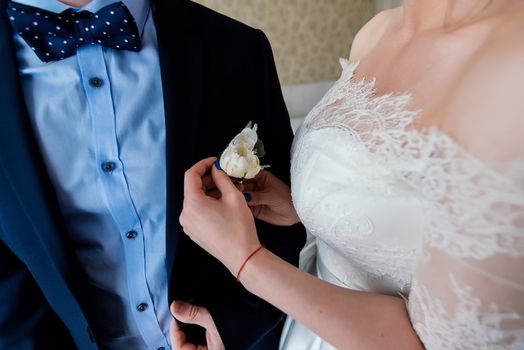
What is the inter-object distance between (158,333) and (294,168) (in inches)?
21.3

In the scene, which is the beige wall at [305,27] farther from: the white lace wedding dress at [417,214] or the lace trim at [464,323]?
the lace trim at [464,323]

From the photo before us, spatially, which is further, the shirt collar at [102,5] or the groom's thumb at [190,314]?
the groom's thumb at [190,314]

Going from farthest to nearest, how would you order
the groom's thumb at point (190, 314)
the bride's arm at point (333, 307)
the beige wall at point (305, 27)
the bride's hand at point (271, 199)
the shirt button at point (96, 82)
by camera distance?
1. the beige wall at point (305, 27)
2. the bride's hand at point (271, 199)
3. the groom's thumb at point (190, 314)
4. the shirt button at point (96, 82)
5. the bride's arm at point (333, 307)

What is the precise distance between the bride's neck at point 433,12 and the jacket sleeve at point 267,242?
1.07 feet

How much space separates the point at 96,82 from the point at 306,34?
8.72ft

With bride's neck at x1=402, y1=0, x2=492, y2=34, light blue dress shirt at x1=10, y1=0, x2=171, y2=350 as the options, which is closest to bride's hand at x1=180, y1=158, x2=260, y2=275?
light blue dress shirt at x1=10, y1=0, x2=171, y2=350

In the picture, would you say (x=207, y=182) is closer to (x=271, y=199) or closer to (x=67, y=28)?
(x=271, y=199)

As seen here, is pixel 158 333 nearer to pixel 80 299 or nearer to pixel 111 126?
pixel 80 299

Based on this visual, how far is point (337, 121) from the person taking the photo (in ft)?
2.45

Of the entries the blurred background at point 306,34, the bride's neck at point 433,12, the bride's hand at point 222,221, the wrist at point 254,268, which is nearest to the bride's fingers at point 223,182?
the bride's hand at point 222,221

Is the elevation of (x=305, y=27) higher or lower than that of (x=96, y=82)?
lower

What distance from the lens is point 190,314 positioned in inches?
32.3

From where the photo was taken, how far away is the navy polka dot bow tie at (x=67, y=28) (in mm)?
634

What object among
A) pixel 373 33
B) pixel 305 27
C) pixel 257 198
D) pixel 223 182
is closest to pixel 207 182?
pixel 223 182
